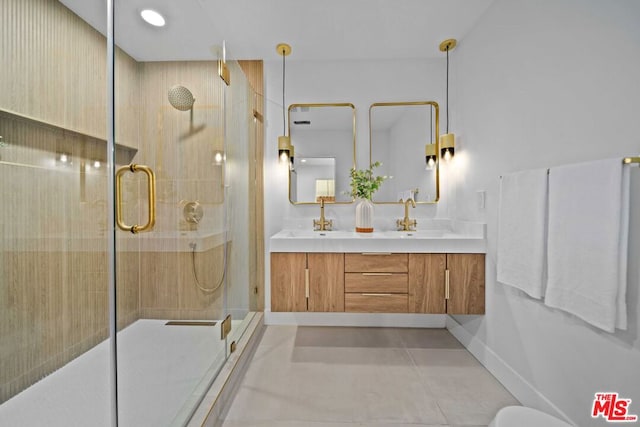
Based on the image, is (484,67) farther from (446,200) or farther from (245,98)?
(245,98)

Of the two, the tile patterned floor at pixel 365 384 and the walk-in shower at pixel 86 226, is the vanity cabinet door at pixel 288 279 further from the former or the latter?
the walk-in shower at pixel 86 226

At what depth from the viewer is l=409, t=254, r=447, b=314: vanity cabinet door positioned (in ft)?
6.10

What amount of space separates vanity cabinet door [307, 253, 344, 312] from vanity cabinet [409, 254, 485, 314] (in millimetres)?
462

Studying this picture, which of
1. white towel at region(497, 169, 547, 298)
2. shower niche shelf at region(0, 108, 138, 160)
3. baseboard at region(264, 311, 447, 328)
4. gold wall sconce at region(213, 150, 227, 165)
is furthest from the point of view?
baseboard at region(264, 311, 447, 328)

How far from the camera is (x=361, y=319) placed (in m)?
2.53

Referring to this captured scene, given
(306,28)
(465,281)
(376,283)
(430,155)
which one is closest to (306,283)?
(376,283)

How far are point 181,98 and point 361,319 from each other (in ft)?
7.05

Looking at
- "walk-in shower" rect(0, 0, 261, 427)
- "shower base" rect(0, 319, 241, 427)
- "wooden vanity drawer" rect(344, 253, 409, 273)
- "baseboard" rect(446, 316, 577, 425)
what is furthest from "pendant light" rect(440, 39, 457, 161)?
"shower base" rect(0, 319, 241, 427)

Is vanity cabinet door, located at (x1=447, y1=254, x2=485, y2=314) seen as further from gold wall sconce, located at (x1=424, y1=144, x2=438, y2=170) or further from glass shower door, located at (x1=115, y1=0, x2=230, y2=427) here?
glass shower door, located at (x1=115, y1=0, x2=230, y2=427)

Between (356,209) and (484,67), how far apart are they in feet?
4.38

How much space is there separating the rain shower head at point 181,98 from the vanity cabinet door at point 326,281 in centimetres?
111

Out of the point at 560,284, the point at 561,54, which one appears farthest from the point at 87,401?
the point at 561,54

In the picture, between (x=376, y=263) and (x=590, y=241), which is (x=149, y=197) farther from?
(x=590, y=241)

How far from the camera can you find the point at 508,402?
1551 millimetres
